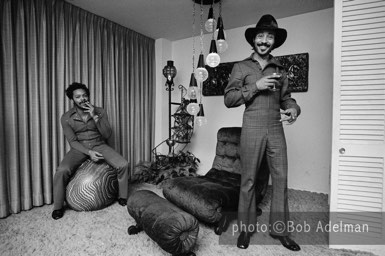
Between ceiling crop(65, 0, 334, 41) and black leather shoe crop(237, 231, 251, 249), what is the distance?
2411 mm

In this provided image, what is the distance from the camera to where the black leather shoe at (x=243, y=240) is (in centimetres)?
164

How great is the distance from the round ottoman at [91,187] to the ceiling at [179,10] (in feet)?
6.18

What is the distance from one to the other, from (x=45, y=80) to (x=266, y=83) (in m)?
2.32

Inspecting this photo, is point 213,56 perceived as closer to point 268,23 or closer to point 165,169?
point 268,23

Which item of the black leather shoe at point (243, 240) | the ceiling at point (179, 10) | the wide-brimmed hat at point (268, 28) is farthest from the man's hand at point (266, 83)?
the ceiling at point (179, 10)

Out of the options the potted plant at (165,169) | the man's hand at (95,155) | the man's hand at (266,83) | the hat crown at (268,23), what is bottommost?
the potted plant at (165,169)

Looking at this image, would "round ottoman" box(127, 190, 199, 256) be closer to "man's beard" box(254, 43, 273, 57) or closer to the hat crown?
"man's beard" box(254, 43, 273, 57)

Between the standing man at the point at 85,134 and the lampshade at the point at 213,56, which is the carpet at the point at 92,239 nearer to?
the standing man at the point at 85,134

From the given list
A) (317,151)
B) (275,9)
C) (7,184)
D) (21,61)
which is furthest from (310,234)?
(21,61)

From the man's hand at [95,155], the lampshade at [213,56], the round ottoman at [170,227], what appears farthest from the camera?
the man's hand at [95,155]

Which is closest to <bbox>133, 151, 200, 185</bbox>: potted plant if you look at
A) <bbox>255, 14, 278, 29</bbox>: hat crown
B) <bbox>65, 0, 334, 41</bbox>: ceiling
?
<bbox>65, 0, 334, 41</bbox>: ceiling

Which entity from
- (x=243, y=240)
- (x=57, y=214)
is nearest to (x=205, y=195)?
(x=243, y=240)

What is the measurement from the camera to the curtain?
2219mm

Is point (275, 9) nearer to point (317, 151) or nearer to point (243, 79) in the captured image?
point (243, 79)
